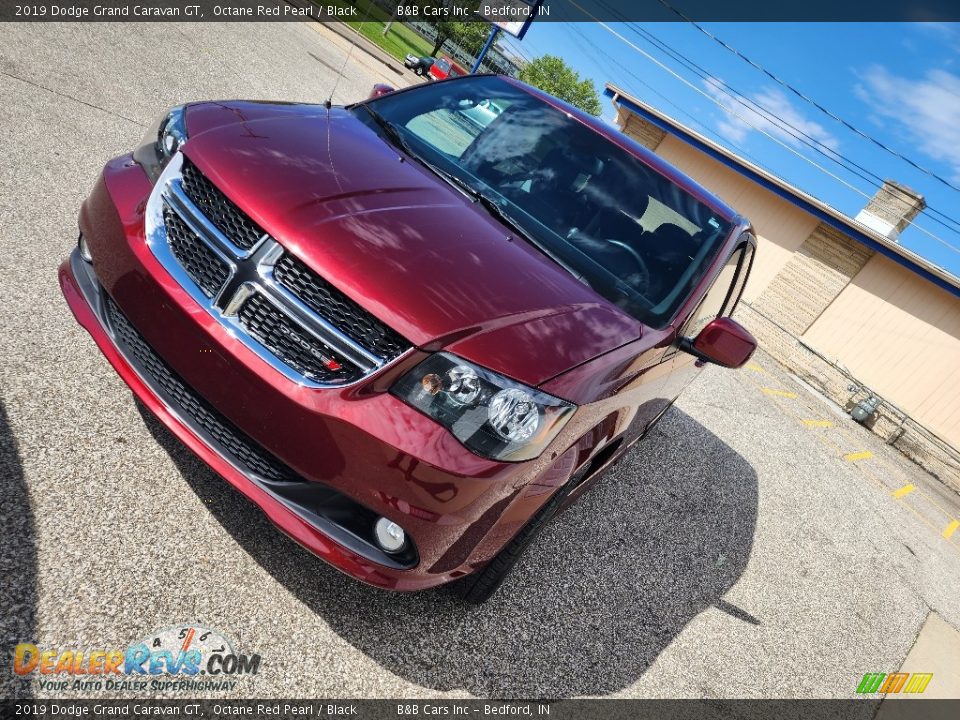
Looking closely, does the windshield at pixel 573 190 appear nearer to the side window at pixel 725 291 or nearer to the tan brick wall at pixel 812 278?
the side window at pixel 725 291

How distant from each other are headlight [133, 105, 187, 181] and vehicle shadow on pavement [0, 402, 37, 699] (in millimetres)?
1146

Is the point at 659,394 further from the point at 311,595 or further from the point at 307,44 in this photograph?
the point at 307,44

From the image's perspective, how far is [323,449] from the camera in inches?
69.2

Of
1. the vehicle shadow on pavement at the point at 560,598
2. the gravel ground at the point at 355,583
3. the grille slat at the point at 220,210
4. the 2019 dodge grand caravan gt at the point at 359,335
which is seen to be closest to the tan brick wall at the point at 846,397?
the gravel ground at the point at 355,583

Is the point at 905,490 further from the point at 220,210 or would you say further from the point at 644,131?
the point at 644,131

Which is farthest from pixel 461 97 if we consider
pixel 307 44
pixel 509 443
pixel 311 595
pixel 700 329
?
pixel 307 44

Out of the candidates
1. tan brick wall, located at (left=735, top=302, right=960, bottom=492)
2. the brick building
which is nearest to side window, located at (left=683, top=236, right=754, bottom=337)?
tan brick wall, located at (left=735, top=302, right=960, bottom=492)

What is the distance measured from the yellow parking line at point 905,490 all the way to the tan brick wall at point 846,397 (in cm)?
244

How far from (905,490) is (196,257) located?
9937 mm

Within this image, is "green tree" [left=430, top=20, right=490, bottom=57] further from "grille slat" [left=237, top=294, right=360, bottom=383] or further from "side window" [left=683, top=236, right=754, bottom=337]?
"grille slat" [left=237, top=294, right=360, bottom=383]

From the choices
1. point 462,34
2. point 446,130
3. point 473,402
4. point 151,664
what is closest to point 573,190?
point 446,130

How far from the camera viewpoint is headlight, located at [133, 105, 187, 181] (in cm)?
223

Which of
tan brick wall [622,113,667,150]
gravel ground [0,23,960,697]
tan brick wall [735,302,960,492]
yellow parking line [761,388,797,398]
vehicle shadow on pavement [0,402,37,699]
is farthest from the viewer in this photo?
tan brick wall [622,113,667,150]

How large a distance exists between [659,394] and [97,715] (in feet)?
8.41
